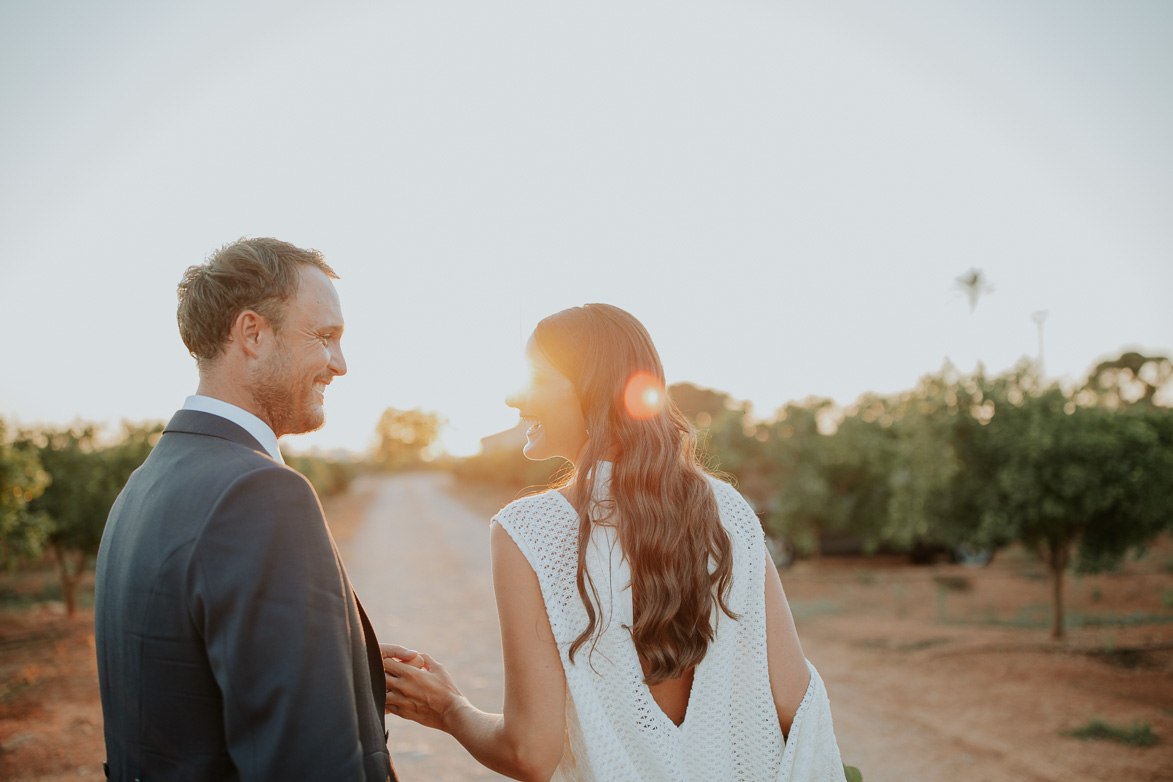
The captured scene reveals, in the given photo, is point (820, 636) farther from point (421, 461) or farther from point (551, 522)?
point (421, 461)

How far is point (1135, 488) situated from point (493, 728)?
1014 centimetres

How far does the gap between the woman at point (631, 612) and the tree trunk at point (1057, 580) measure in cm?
949

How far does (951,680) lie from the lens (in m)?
7.87

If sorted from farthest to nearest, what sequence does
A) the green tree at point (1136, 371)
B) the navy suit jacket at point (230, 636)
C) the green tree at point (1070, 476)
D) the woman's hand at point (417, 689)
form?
1. the green tree at point (1136, 371)
2. the green tree at point (1070, 476)
3. the woman's hand at point (417, 689)
4. the navy suit jacket at point (230, 636)

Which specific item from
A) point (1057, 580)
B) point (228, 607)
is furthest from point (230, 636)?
point (1057, 580)

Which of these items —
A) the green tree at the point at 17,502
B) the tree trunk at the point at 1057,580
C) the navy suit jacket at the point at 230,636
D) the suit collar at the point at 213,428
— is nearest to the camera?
the navy suit jacket at the point at 230,636

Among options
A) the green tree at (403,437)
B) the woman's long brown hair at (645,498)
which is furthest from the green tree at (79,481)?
the green tree at (403,437)

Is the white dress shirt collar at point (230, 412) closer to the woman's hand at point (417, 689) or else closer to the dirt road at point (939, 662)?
the woman's hand at point (417, 689)

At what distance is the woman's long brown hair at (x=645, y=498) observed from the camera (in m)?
1.73

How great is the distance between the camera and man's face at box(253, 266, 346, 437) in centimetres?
167

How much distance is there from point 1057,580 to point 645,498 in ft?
33.1

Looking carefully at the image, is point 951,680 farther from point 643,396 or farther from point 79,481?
point 79,481

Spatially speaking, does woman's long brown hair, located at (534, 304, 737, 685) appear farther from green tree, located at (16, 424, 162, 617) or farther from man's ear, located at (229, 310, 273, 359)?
green tree, located at (16, 424, 162, 617)

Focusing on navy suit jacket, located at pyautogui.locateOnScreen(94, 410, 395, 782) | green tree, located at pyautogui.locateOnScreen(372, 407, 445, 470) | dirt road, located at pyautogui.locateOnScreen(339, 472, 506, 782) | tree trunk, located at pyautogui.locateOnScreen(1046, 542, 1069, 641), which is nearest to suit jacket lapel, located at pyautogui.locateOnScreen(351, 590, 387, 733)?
navy suit jacket, located at pyautogui.locateOnScreen(94, 410, 395, 782)
